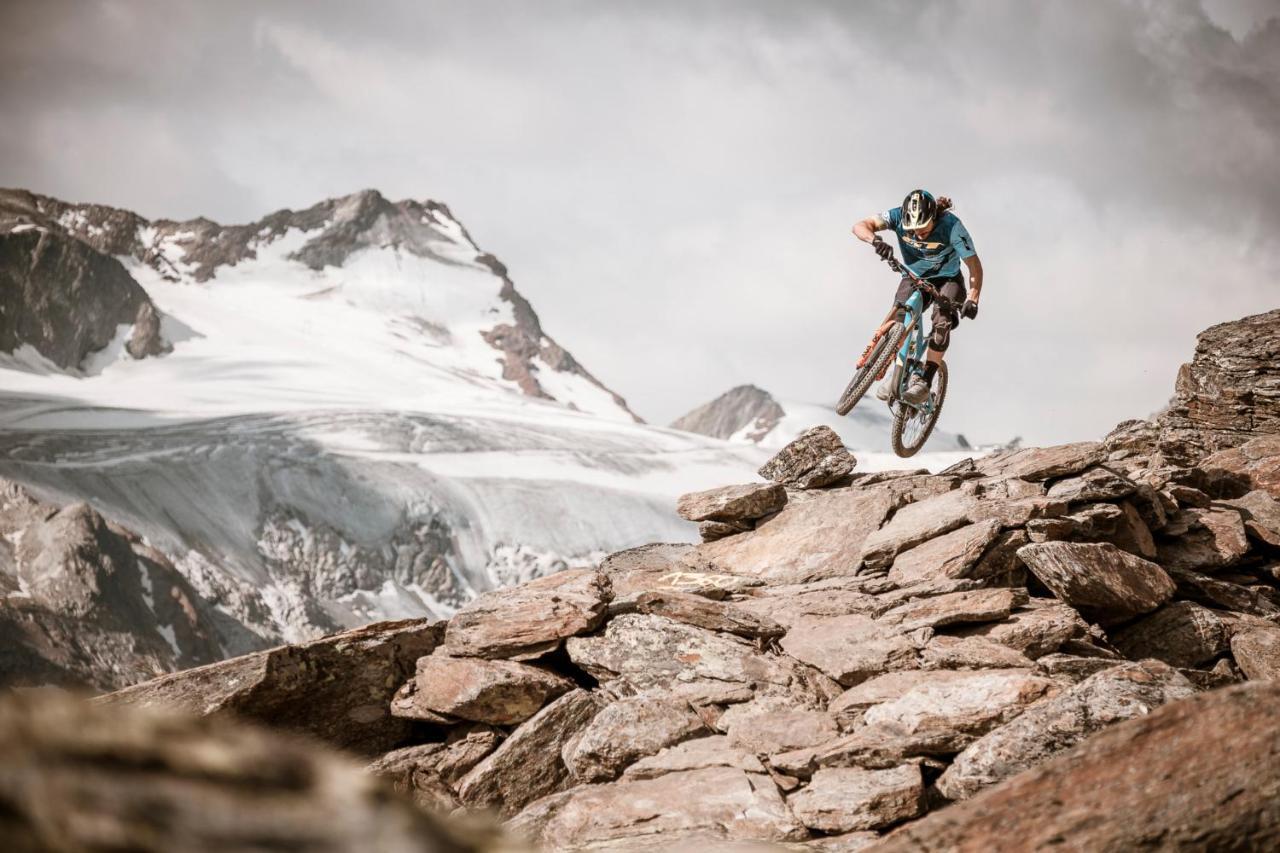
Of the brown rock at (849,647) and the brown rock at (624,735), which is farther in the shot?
the brown rock at (849,647)

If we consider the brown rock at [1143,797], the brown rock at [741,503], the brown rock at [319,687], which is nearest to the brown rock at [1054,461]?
the brown rock at [741,503]

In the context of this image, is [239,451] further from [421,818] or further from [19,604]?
[421,818]

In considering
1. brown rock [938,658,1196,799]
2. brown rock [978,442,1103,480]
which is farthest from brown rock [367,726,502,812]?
brown rock [978,442,1103,480]

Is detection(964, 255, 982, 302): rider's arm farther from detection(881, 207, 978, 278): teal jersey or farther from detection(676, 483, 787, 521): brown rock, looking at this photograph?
detection(676, 483, 787, 521): brown rock

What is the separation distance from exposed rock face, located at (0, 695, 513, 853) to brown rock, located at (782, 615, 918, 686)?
11.8m

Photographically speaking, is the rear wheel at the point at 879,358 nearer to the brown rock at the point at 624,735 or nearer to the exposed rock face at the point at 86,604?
the brown rock at the point at 624,735

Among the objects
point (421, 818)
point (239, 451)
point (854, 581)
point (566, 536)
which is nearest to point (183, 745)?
point (421, 818)

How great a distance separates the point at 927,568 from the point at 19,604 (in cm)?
6551

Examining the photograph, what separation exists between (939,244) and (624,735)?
11.3 metres

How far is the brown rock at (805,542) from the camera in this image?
18.2 metres

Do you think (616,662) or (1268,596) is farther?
(1268,596)

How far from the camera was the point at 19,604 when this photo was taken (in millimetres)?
61000

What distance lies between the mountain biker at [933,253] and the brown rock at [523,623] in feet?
24.7

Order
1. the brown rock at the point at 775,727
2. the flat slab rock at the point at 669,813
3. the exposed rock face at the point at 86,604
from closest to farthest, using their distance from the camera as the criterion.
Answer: the flat slab rock at the point at 669,813 < the brown rock at the point at 775,727 < the exposed rock face at the point at 86,604
